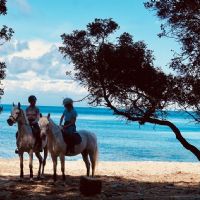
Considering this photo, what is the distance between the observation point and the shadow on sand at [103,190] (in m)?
15.5

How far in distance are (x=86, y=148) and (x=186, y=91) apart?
4.23 meters

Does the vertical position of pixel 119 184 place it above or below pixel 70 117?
below

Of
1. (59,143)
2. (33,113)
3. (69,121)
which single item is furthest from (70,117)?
(33,113)

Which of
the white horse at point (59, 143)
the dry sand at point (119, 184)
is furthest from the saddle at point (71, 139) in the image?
the dry sand at point (119, 184)

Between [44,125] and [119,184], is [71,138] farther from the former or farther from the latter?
[119,184]

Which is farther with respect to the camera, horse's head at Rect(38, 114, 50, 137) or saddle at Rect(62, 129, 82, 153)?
saddle at Rect(62, 129, 82, 153)

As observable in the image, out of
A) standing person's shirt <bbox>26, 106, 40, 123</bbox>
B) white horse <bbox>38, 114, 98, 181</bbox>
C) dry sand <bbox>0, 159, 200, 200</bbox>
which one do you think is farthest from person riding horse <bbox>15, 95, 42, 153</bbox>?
dry sand <bbox>0, 159, 200, 200</bbox>

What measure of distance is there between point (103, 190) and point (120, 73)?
5.15 metres

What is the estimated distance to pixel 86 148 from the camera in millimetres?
19188

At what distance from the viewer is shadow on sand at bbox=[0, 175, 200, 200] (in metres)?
15.5

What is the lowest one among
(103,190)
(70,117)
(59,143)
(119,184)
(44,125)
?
(119,184)

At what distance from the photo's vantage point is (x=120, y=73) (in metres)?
20.2

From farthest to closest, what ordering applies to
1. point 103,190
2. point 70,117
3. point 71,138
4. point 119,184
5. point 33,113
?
point 119,184, point 33,113, point 71,138, point 70,117, point 103,190

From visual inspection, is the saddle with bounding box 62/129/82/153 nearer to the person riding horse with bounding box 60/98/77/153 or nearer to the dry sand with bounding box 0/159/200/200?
the person riding horse with bounding box 60/98/77/153
